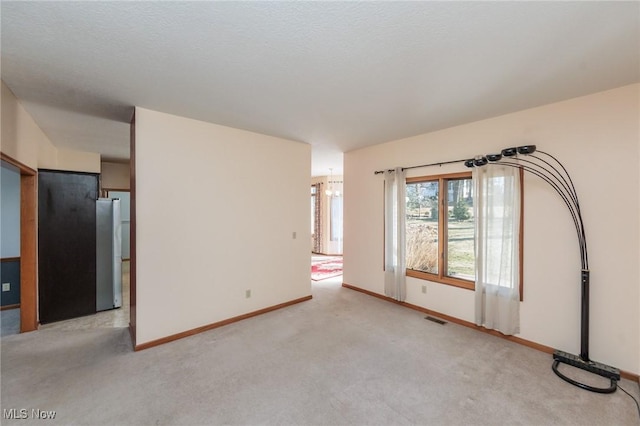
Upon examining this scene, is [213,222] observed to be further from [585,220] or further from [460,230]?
[585,220]

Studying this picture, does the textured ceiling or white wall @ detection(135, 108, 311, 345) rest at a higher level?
the textured ceiling

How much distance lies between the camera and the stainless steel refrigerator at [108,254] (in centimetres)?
402

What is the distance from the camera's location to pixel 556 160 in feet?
9.15

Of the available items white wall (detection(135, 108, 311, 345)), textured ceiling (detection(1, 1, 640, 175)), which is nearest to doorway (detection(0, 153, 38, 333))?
textured ceiling (detection(1, 1, 640, 175))

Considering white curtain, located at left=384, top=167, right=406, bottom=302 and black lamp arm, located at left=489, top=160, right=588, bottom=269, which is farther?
white curtain, located at left=384, top=167, right=406, bottom=302

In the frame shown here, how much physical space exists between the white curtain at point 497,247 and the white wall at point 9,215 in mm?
6741

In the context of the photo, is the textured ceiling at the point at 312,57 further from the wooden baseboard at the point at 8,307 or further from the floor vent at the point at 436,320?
the wooden baseboard at the point at 8,307

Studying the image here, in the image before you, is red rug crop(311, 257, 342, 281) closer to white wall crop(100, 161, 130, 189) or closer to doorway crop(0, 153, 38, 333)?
doorway crop(0, 153, 38, 333)

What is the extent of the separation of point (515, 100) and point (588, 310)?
2108 millimetres

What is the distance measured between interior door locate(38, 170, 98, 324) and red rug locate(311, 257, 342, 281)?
12.6ft

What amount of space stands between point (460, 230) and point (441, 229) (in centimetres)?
25

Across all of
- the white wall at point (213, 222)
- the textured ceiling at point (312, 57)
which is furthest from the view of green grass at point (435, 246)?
the white wall at point (213, 222)

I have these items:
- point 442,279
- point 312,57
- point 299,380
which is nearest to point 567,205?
point 442,279

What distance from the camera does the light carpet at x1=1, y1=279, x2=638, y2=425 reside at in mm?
1941
